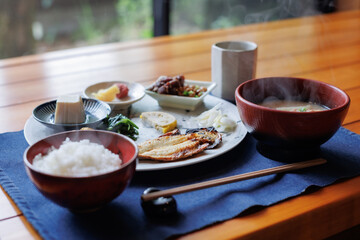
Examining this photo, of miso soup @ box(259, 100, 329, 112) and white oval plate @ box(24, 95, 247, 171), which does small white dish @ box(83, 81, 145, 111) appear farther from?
miso soup @ box(259, 100, 329, 112)

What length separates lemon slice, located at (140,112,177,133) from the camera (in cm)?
141

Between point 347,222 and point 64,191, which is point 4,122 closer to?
point 64,191

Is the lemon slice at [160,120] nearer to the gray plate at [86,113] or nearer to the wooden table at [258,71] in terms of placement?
the gray plate at [86,113]

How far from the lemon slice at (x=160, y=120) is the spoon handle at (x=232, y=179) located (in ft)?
1.29

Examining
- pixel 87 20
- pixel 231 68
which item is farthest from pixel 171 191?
pixel 87 20

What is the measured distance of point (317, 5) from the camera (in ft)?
11.8

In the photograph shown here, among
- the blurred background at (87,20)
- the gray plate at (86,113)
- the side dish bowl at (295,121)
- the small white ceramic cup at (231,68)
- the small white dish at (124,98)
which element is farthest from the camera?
the blurred background at (87,20)

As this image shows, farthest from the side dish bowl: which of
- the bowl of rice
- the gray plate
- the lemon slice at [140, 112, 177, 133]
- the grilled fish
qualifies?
the gray plate

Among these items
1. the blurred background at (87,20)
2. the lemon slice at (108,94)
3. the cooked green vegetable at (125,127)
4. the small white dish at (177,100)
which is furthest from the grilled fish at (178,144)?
the blurred background at (87,20)

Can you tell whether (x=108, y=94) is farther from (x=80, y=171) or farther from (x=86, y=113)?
(x=80, y=171)

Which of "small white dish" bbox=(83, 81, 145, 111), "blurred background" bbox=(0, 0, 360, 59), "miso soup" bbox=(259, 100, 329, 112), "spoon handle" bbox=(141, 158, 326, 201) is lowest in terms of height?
"blurred background" bbox=(0, 0, 360, 59)

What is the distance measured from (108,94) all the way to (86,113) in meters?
0.16

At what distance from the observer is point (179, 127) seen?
148 cm

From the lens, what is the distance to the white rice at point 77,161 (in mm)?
934
